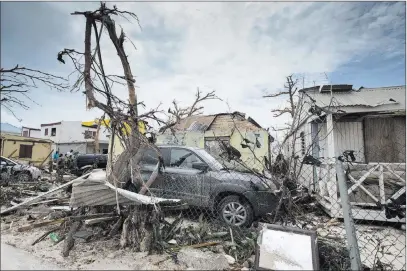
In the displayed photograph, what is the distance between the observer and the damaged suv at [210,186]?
511cm

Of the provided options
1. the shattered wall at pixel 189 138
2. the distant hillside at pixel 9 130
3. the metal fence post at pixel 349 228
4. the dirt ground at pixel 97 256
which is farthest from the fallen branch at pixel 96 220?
the distant hillside at pixel 9 130

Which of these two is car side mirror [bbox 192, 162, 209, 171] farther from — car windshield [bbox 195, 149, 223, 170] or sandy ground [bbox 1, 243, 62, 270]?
sandy ground [bbox 1, 243, 62, 270]

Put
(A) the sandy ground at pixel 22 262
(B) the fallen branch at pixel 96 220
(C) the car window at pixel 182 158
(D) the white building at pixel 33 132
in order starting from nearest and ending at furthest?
(A) the sandy ground at pixel 22 262, (B) the fallen branch at pixel 96 220, (C) the car window at pixel 182 158, (D) the white building at pixel 33 132

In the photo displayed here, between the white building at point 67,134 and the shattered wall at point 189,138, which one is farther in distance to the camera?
the white building at point 67,134

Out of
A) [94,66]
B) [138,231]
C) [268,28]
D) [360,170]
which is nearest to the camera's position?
[138,231]

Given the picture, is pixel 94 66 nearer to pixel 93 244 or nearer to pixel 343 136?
pixel 93 244

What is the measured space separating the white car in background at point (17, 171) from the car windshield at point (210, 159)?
10.5 meters

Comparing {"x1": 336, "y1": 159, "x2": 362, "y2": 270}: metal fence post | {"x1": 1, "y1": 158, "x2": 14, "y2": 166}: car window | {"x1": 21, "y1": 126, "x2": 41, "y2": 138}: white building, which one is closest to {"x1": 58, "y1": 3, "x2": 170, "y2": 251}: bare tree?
{"x1": 336, "y1": 159, "x2": 362, "y2": 270}: metal fence post

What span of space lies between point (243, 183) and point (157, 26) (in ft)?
12.0

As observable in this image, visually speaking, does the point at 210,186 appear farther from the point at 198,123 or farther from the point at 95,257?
the point at 198,123

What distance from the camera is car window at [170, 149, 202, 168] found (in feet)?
20.4

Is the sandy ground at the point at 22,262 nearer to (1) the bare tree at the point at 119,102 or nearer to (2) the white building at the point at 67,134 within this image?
(1) the bare tree at the point at 119,102

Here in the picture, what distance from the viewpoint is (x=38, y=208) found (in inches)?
223

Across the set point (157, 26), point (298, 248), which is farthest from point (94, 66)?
point (298, 248)
